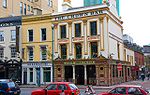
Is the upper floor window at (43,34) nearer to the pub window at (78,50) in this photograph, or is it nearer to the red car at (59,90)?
the pub window at (78,50)

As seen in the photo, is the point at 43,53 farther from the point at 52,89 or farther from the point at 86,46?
the point at 52,89

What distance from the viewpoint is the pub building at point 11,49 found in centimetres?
4728

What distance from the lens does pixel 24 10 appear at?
69.4 meters

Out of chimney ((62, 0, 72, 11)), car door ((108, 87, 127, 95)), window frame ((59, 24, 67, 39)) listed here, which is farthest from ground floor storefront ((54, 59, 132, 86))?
car door ((108, 87, 127, 95))

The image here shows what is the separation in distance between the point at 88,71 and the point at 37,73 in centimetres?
883

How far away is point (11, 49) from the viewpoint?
48.2 meters

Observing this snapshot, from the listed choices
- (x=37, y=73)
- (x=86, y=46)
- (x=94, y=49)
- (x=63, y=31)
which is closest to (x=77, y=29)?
(x=63, y=31)

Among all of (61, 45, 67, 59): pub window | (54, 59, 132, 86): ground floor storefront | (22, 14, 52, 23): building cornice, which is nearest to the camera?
(54, 59, 132, 86): ground floor storefront

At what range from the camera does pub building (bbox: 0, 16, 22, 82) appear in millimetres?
47281

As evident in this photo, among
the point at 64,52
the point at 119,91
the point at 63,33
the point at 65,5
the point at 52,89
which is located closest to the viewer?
the point at 119,91

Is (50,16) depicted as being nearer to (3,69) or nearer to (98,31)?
(98,31)

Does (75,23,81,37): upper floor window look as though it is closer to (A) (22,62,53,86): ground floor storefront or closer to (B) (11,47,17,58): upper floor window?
(A) (22,62,53,86): ground floor storefront

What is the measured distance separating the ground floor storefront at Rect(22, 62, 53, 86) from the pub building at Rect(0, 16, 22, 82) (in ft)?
3.61

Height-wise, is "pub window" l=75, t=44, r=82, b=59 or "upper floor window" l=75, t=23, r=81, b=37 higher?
"upper floor window" l=75, t=23, r=81, b=37
